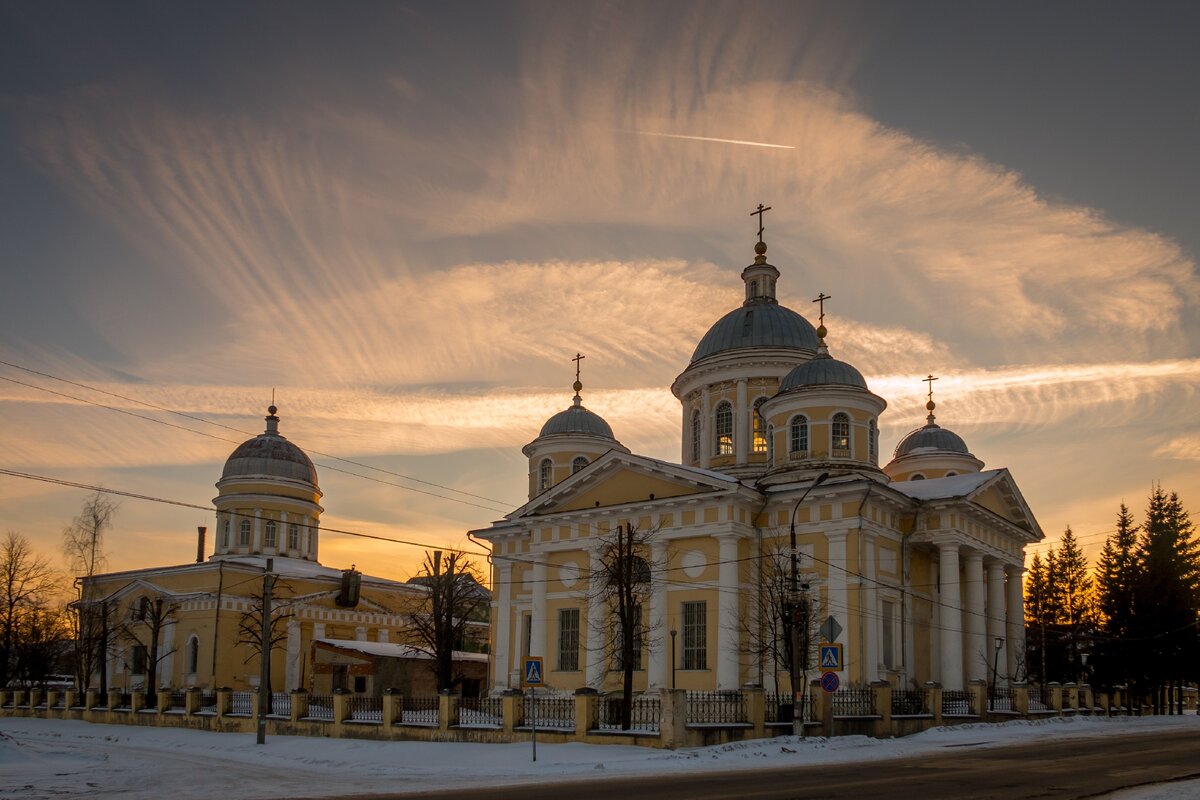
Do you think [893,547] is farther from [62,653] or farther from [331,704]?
[62,653]

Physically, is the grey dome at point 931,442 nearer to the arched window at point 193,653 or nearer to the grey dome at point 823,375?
the grey dome at point 823,375

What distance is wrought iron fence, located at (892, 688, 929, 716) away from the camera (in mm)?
31922

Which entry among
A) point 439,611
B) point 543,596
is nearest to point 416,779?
point 543,596

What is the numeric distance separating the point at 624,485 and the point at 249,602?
26592 mm

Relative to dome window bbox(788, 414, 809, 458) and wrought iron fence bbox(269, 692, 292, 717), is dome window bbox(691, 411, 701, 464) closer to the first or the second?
dome window bbox(788, 414, 809, 458)

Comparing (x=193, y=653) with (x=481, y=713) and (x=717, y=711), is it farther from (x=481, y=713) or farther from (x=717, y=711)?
(x=717, y=711)

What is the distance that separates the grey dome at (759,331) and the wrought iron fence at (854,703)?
18120mm

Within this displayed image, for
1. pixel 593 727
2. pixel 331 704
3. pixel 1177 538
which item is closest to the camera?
A: pixel 593 727

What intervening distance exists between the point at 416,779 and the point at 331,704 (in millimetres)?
14094

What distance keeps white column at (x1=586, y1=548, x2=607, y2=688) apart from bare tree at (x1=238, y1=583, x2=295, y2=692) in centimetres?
2077

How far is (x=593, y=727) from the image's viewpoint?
2633cm

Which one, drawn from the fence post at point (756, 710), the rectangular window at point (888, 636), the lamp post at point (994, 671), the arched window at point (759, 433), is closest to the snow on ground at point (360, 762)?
the fence post at point (756, 710)

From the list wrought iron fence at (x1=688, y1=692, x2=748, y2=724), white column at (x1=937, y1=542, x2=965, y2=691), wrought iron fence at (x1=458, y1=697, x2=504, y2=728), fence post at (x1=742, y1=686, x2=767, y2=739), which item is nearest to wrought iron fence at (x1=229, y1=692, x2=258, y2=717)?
wrought iron fence at (x1=458, y1=697, x2=504, y2=728)

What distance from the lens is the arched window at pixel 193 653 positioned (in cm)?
5625
